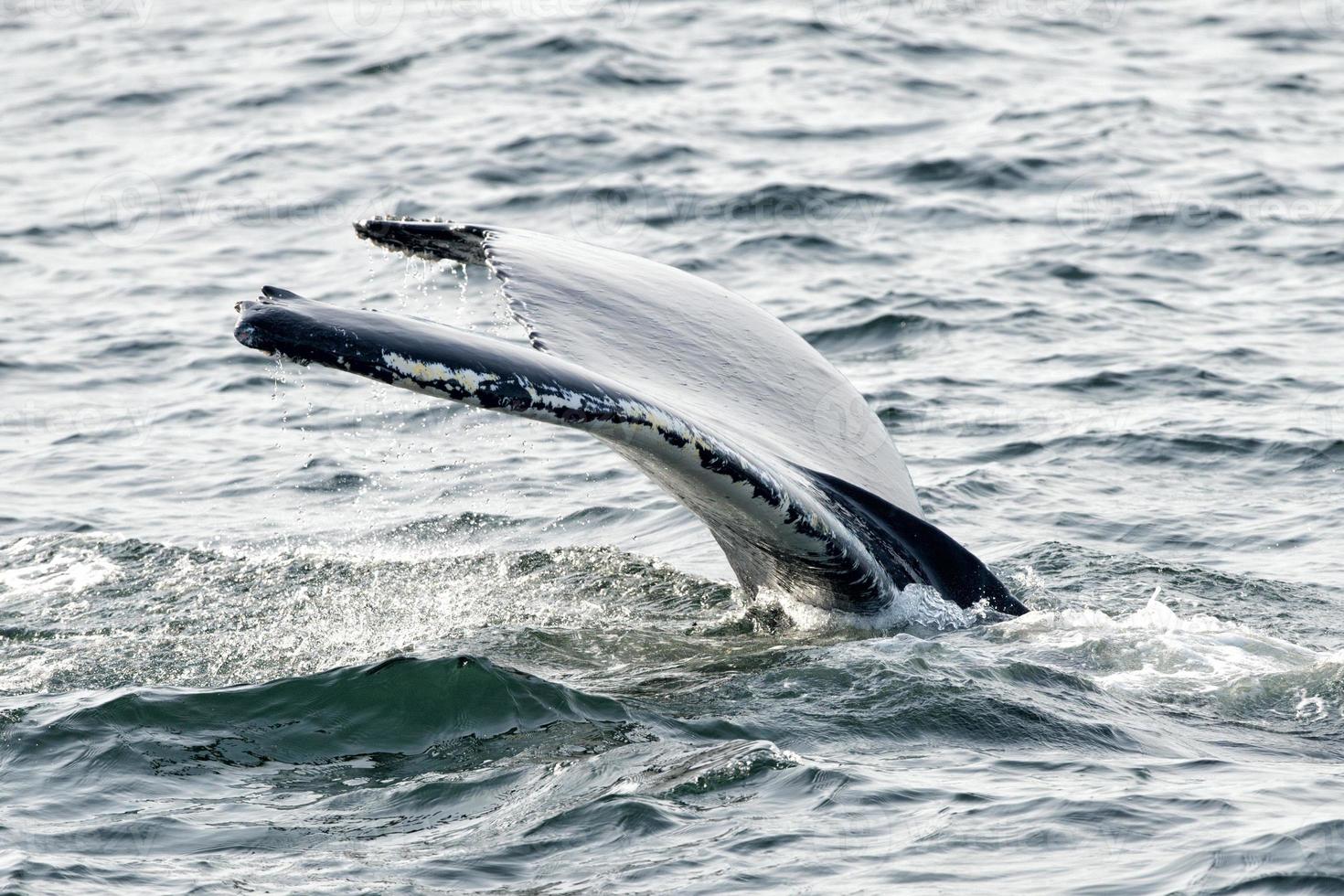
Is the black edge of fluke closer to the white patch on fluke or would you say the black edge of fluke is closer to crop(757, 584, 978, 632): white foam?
crop(757, 584, 978, 632): white foam

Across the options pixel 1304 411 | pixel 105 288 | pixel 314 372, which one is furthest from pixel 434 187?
pixel 1304 411

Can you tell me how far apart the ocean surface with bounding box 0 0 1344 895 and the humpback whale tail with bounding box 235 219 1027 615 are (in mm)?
411

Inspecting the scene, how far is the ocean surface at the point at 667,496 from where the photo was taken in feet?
17.5

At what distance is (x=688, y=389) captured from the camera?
588 centimetres

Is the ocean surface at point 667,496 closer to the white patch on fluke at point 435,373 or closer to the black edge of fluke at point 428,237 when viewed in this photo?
the black edge of fluke at point 428,237

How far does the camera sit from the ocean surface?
17.5ft

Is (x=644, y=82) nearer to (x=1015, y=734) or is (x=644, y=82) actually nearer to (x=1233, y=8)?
(x=1233, y=8)

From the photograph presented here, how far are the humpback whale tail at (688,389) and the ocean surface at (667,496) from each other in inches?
16.2

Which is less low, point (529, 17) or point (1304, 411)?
point (529, 17)

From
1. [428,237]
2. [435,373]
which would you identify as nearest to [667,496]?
[428,237]

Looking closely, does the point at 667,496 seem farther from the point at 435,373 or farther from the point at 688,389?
the point at 435,373

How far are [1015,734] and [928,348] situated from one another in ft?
21.4

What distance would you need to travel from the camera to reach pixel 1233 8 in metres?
22.2

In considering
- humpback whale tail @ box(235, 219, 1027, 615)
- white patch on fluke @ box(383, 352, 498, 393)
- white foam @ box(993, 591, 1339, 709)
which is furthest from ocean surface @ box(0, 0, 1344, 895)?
white patch on fluke @ box(383, 352, 498, 393)
